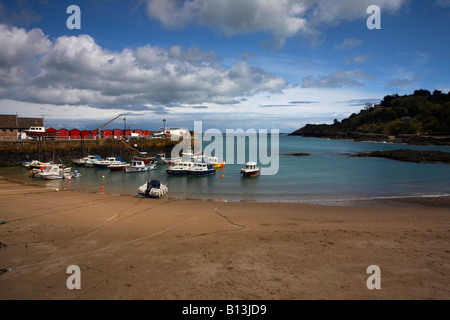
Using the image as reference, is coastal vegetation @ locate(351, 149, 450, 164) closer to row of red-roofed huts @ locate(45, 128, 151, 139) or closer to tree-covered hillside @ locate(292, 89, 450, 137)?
row of red-roofed huts @ locate(45, 128, 151, 139)

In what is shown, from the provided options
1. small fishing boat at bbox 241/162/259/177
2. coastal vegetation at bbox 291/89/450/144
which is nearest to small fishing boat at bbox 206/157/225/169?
small fishing boat at bbox 241/162/259/177

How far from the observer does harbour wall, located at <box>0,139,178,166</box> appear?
4453cm

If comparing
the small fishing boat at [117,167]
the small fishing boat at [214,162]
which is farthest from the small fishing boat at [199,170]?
the small fishing boat at [117,167]

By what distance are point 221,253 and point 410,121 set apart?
163m

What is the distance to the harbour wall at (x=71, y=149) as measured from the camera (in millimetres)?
44531

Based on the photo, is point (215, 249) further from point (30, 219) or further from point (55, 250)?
point (30, 219)

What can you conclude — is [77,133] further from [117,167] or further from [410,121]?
[410,121]

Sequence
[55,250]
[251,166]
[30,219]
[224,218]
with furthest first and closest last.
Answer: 1. [251,166]
2. [224,218]
3. [30,219]
4. [55,250]

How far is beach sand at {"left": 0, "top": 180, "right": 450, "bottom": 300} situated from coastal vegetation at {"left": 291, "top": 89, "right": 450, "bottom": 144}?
11202cm
